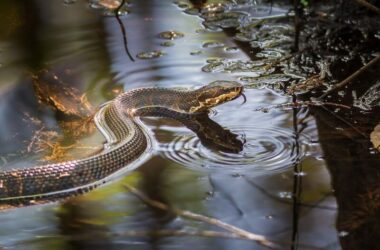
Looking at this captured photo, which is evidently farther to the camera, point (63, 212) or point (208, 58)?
point (208, 58)

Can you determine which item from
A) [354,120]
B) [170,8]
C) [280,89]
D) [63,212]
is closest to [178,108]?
[280,89]

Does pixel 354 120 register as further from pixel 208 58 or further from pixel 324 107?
pixel 208 58

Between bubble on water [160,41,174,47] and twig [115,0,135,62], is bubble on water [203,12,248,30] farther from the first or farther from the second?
twig [115,0,135,62]

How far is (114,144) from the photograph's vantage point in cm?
508

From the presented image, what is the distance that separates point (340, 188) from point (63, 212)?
5.66 ft

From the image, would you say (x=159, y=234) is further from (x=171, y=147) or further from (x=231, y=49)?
(x=231, y=49)

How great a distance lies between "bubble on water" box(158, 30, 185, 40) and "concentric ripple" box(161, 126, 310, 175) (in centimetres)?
227

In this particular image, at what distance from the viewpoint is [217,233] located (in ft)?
12.3

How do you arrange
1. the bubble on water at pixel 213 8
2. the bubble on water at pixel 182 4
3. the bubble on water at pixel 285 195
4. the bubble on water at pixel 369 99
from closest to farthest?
1. the bubble on water at pixel 285 195
2. the bubble on water at pixel 369 99
3. the bubble on water at pixel 213 8
4. the bubble on water at pixel 182 4

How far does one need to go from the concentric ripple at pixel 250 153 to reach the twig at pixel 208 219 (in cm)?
49

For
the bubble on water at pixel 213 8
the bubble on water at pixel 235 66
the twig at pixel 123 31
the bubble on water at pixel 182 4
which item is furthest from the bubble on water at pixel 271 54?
the bubble on water at pixel 182 4

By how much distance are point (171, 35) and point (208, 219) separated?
3.62 meters

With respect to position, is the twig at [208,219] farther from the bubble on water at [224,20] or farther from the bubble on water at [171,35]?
the bubble on water at [224,20]

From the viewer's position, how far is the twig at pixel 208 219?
3.67 metres
